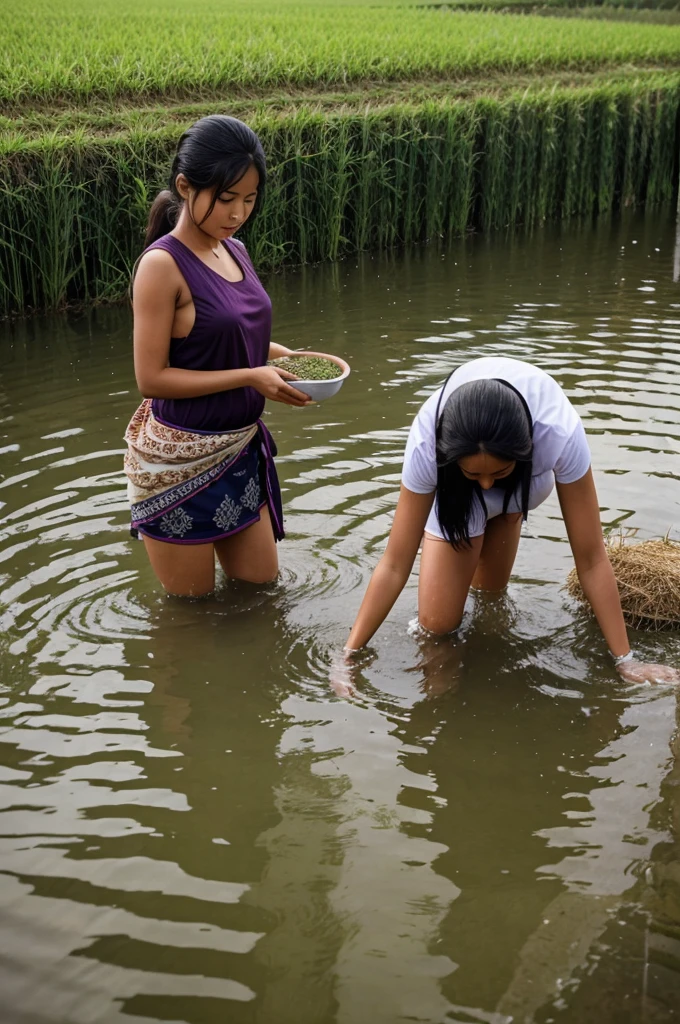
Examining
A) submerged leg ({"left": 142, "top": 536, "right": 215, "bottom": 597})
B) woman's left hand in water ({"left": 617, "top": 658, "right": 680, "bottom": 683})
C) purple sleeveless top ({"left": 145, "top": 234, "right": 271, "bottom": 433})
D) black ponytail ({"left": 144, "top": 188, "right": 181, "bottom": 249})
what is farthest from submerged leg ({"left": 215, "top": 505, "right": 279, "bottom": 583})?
woman's left hand in water ({"left": 617, "top": 658, "right": 680, "bottom": 683})

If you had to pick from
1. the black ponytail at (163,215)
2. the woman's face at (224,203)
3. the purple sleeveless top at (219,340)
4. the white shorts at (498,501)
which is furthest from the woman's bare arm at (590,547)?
the black ponytail at (163,215)

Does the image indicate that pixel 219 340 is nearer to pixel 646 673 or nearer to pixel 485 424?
pixel 485 424

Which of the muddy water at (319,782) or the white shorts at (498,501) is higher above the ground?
the white shorts at (498,501)

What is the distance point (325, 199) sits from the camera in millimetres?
8234

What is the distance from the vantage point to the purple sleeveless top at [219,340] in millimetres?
2998

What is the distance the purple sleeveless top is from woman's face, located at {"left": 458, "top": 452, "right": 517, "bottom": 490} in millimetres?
806

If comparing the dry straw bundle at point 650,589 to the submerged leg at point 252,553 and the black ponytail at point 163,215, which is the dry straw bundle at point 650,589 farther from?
the black ponytail at point 163,215

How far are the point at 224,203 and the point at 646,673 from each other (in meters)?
1.80

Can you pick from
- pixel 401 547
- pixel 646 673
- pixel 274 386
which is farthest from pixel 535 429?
pixel 646 673

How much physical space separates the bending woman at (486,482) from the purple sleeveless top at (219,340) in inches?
24.0

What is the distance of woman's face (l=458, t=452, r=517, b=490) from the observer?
2.61 metres

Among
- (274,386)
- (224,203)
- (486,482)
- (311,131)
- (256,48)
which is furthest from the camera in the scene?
(256,48)

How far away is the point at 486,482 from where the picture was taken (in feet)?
8.91

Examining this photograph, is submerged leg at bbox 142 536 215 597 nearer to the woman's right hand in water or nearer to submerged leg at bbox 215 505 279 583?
submerged leg at bbox 215 505 279 583
